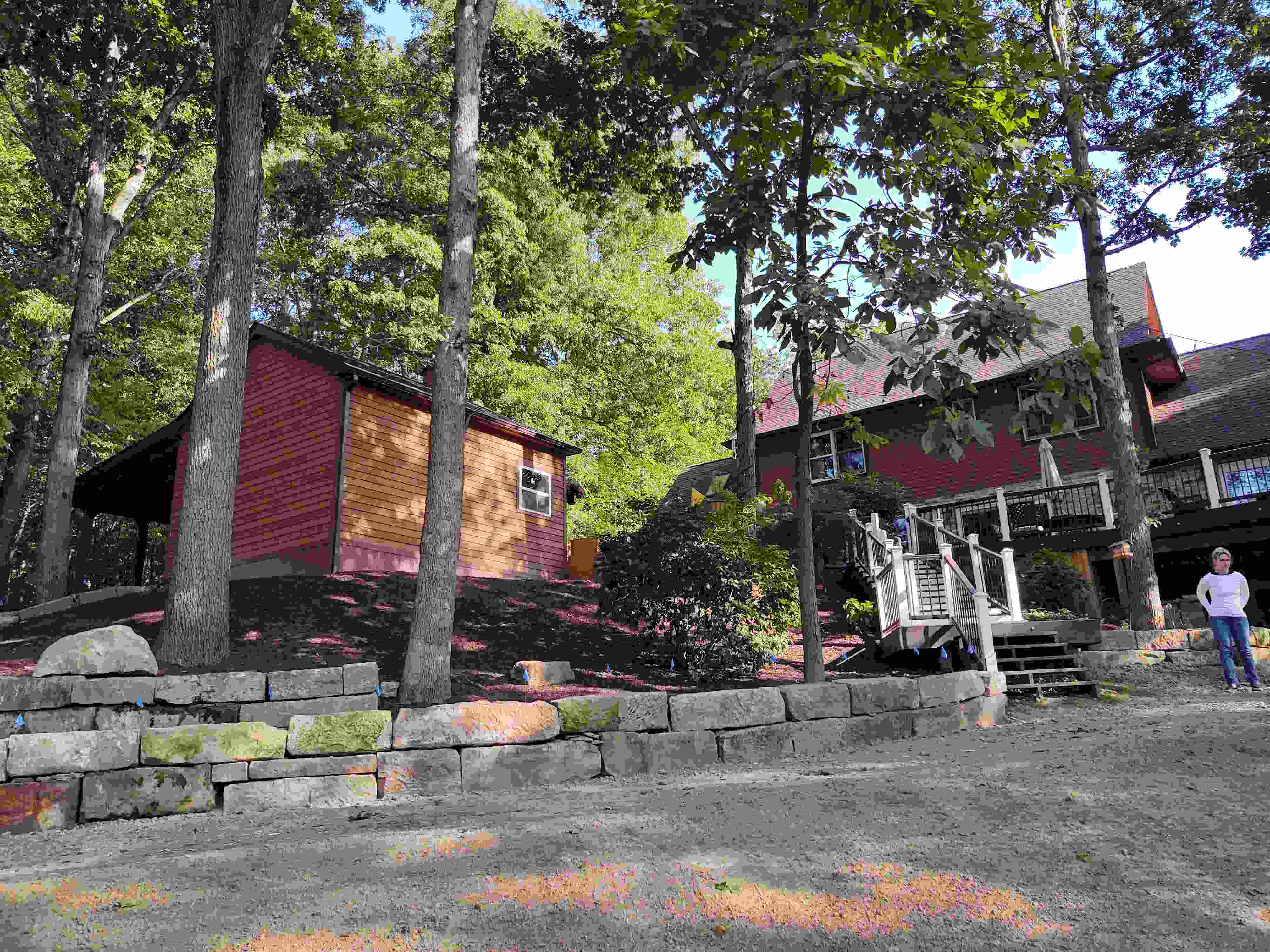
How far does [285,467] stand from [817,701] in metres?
11.7

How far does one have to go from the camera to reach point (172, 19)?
14.5 metres

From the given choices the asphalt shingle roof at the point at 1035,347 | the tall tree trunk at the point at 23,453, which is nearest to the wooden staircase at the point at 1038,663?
the asphalt shingle roof at the point at 1035,347

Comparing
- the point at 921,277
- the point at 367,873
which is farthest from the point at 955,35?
the point at 367,873

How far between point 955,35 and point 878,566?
802 centimetres

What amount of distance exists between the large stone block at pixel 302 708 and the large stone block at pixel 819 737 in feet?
11.4

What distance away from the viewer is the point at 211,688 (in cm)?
691

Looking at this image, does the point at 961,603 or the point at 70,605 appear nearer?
the point at 961,603

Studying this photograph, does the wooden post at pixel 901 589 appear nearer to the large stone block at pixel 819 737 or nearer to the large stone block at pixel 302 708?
the large stone block at pixel 819 737

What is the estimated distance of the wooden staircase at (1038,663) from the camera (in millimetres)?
8898

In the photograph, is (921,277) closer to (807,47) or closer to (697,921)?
(807,47)

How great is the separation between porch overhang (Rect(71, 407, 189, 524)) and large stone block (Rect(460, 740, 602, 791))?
42.8ft

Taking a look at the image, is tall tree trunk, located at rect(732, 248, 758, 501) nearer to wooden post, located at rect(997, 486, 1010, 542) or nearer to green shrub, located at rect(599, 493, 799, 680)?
green shrub, located at rect(599, 493, 799, 680)

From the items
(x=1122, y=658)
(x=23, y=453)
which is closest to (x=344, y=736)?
(x=1122, y=658)

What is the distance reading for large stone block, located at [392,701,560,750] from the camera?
5.82 m
